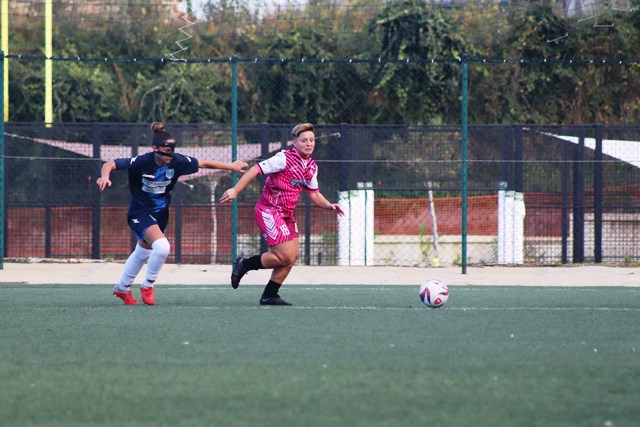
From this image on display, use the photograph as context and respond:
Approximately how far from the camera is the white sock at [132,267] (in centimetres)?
968

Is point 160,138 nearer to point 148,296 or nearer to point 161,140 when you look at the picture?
point 161,140

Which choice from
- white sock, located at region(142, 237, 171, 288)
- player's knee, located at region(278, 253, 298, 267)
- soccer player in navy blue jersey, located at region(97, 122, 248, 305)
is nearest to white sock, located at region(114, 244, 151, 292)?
soccer player in navy blue jersey, located at region(97, 122, 248, 305)

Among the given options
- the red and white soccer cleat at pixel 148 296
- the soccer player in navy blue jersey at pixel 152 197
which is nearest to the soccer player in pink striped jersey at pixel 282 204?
the soccer player in navy blue jersey at pixel 152 197

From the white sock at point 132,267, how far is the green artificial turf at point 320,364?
0.99 ft

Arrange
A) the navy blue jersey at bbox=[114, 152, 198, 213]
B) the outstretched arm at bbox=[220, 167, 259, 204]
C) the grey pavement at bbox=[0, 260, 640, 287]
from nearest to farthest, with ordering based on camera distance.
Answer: the outstretched arm at bbox=[220, 167, 259, 204]
the navy blue jersey at bbox=[114, 152, 198, 213]
the grey pavement at bbox=[0, 260, 640, 287]

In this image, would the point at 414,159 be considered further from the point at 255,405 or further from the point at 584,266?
the point at 255,405

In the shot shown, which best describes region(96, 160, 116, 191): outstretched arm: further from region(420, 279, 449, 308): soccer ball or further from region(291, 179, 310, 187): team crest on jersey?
region(420, 279, 449, 308): soccer ball

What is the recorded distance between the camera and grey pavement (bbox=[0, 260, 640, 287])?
13305mm

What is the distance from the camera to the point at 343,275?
14445 mm

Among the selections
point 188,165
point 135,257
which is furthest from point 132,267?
point 188,165

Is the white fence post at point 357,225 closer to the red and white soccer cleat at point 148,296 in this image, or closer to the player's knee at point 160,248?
the red and white soccer cleat at point 148,296

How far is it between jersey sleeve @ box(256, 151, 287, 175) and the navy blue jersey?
2.49 ft

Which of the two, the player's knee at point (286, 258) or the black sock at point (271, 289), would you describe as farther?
the black sock at point (271, 289)

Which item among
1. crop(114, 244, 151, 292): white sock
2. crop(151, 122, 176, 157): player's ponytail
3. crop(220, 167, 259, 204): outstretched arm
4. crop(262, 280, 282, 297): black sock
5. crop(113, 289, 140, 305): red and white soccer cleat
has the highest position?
crop(151, 122, 176, 157): player's ponytail
